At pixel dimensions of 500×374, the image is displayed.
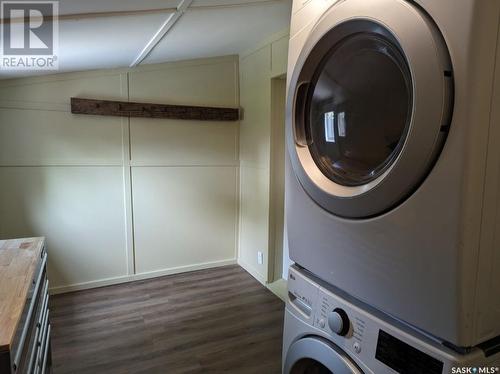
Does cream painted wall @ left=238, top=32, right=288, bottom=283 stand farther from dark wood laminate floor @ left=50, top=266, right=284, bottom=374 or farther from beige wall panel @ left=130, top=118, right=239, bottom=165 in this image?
dark wood laminate floor @ left=50, top=266, right=284, bottom=374

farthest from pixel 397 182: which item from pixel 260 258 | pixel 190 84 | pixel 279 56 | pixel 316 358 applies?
pixel 190 84

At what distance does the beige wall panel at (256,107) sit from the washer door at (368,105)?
1903 mm

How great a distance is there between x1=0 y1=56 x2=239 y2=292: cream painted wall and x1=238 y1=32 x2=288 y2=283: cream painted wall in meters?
0.14

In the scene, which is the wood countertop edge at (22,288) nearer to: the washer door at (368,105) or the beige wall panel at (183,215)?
the washer door at (368,105)

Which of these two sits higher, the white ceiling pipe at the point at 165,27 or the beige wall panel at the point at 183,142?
the white ceiling pipe at the point at 165,27

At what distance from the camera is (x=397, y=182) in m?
0.67

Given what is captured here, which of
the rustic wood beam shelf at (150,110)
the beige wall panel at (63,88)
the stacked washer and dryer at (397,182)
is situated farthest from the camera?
the rustic wood beam shelf at (150,110)

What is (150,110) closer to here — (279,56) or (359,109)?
(279,56)

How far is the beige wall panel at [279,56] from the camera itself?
8.40 feet

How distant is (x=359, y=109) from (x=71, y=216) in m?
2.73

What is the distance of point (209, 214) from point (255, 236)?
1.83ft

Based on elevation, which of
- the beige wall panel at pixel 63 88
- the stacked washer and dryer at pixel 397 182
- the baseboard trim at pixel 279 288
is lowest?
the baseboard trim at pixel 279 288

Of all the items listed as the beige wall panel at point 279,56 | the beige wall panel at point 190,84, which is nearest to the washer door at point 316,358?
the beige wall panel at point 279,56

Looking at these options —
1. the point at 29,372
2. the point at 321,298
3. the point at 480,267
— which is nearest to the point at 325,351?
the point at 321,298
